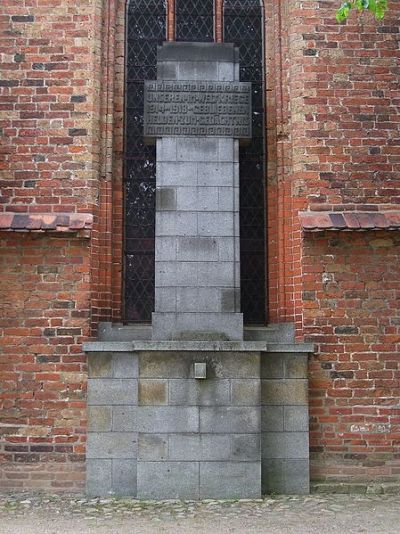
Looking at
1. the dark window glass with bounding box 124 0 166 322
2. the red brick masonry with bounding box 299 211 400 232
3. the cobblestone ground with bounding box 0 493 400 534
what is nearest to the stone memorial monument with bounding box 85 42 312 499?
the cobblestone ground with bounding box 0 493 400 534

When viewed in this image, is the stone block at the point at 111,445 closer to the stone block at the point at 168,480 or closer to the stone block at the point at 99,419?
the stone block at the point at 99,419

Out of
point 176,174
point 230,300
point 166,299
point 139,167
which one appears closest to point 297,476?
point 230,300

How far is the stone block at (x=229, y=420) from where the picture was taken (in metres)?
7.08

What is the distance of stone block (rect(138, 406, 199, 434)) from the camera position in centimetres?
708

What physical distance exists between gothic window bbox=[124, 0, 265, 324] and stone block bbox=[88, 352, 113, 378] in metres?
0.77

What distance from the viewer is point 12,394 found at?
7348 mm

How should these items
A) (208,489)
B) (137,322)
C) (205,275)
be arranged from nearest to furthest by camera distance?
(208,489), (205,275), (137,322)

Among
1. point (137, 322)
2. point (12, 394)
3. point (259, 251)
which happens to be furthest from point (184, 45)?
point (12, 394)

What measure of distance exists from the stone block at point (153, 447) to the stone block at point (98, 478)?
397 mm

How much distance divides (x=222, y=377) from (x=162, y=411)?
70cm

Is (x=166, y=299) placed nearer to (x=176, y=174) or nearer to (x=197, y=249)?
(x=197, y=249)

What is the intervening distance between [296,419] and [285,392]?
299 mm

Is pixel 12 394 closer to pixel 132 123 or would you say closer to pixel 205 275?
pixel 205 275

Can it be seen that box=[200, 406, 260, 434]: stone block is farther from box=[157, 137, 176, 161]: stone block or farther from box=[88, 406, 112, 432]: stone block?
box=[157, 137, 176, 161]: stone block
